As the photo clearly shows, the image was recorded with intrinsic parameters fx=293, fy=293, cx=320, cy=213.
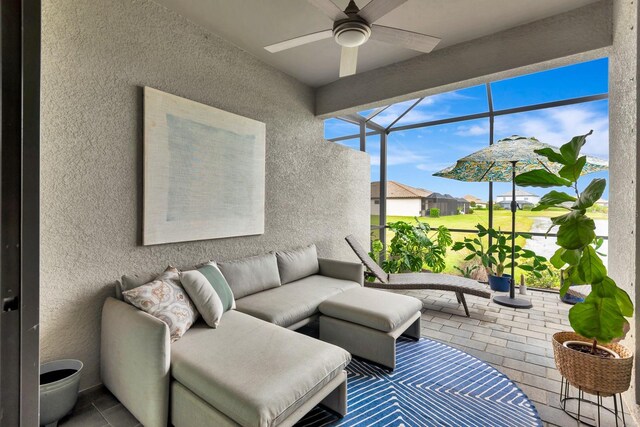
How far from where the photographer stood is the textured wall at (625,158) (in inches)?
70.1

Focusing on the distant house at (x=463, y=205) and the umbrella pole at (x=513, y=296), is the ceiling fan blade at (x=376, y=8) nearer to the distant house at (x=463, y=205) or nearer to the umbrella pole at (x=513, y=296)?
the umbrella pole at (x=513, y=296)

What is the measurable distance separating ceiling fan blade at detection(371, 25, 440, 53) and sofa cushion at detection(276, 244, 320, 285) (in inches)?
91.2

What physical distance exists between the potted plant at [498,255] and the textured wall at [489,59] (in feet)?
8.18

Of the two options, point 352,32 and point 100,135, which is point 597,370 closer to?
point 352,32

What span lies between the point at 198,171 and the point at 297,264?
4.92 ft

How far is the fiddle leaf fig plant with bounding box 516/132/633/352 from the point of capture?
5.48ft

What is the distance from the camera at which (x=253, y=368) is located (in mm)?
1576

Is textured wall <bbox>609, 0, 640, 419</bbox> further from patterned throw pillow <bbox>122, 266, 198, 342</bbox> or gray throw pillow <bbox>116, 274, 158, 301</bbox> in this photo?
gray throw pillow <bbox>116, 274, 158, 301</bbox>

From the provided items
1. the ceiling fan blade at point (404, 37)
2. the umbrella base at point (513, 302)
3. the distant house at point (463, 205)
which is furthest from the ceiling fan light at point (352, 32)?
the distant house at point (463, 205)

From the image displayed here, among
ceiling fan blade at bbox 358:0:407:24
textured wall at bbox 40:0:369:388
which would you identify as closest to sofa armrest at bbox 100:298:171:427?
textured wall at bbox 40:0:369:388

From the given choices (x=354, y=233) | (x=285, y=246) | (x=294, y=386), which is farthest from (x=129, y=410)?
(x=354, y=233)

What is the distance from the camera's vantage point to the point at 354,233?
493cm

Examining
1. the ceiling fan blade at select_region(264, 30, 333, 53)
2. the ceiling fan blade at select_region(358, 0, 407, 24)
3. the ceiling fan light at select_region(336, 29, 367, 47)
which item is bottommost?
the ceiling fan light at select_region(336, 29, 367, 47)

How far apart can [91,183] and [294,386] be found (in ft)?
6.24
